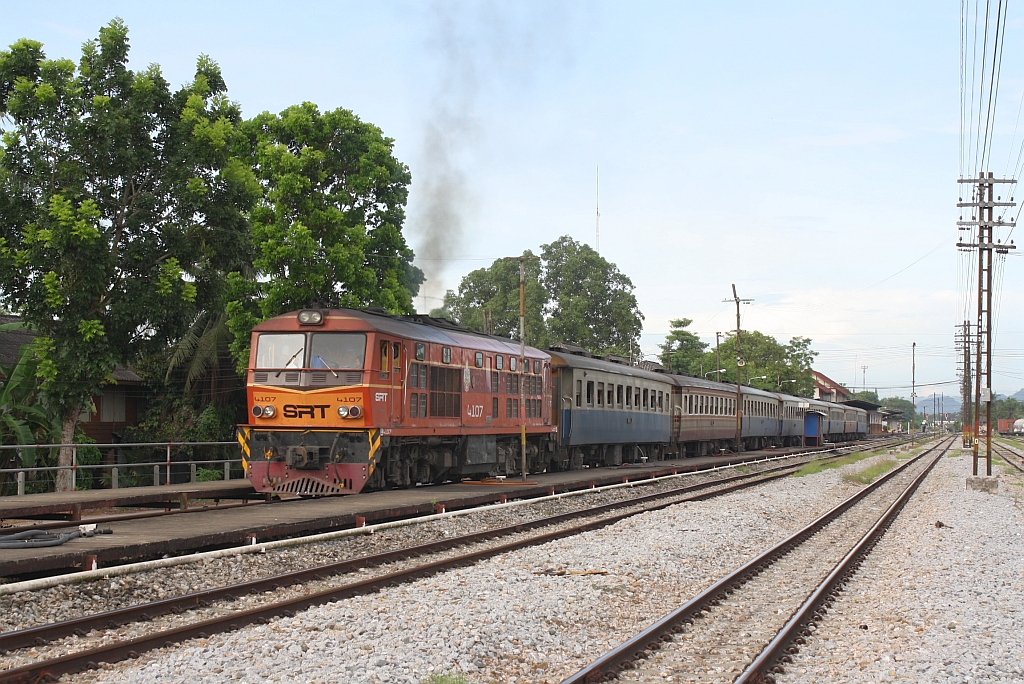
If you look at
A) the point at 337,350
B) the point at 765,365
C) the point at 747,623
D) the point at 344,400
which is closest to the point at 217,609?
the point at 747,623

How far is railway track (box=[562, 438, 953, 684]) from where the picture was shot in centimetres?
754

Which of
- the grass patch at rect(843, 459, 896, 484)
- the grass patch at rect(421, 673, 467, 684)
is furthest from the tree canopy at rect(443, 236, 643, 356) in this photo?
the grass patch at rect(421, 673, 467, 684)

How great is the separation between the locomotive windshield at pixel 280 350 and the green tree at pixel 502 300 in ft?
156

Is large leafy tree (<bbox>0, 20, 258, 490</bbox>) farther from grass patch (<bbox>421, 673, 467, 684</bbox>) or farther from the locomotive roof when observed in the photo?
grass patch (<bbox>421, 673, 467, 684</bbox>)

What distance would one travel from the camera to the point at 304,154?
2962 cm

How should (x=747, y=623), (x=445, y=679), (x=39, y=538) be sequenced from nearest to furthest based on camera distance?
(x=445, y=679)
(x=747, y=623)
(x=39, y=538)

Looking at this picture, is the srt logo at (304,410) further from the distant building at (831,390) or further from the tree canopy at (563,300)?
the distant building at (831,390)

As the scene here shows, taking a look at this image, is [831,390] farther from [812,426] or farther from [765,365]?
[812,426]

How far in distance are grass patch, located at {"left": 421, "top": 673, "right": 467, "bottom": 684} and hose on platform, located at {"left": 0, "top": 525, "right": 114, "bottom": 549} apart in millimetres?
5660

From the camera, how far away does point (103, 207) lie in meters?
22.0

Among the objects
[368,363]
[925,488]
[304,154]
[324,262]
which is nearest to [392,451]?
[368,363]

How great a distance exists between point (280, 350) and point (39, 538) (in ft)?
22.5

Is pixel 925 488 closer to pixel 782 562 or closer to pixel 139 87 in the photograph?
pixel 782 562

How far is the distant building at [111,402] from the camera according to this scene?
3122 cm
